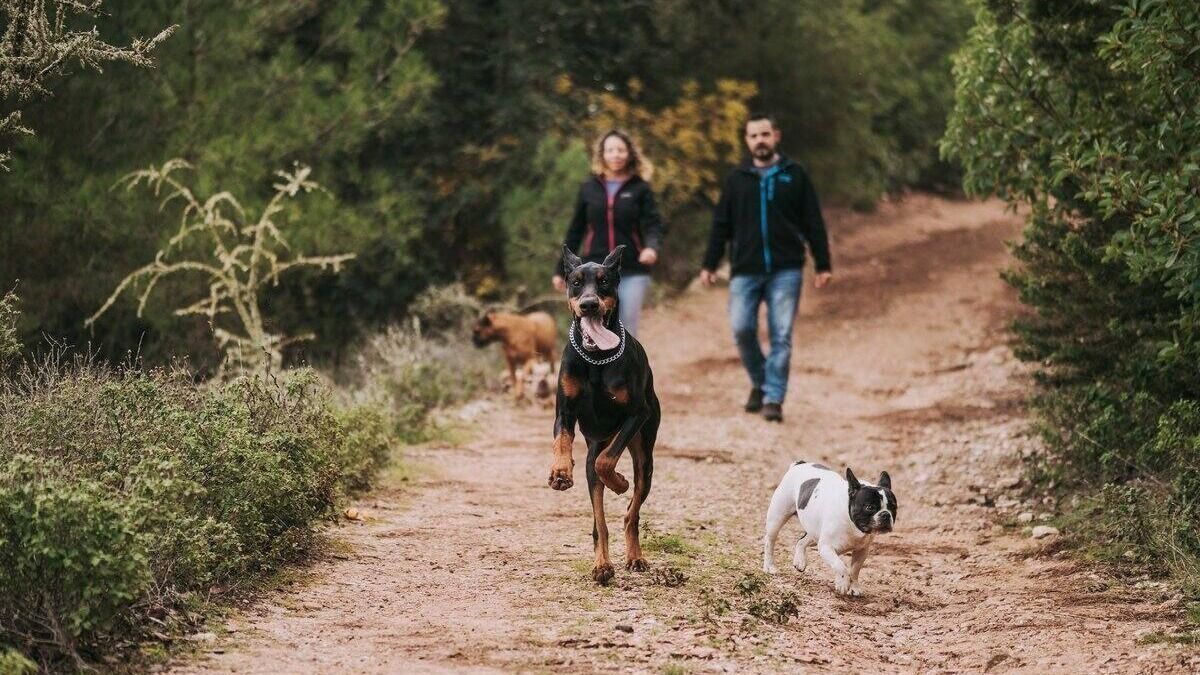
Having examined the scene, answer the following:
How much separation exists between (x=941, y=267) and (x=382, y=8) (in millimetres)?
10489

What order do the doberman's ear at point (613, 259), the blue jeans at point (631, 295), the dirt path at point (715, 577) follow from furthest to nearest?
the blue jeans at point (631, 295)
the doberman's ear at point (613, 259)
the dirt path at point (715, 577)

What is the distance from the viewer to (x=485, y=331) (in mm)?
13852

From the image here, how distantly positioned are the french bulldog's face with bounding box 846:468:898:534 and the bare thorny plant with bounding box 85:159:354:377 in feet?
19.3

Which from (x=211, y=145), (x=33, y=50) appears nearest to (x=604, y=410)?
(x=33, y=50)

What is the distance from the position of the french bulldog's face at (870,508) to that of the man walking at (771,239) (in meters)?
5.06

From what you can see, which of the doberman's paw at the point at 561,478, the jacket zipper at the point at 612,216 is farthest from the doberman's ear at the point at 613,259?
the jacket zipper at the point at 612,216

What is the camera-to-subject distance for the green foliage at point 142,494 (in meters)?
5.14

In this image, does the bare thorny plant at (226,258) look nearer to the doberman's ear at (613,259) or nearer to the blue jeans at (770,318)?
the blue jeans at (770,318)

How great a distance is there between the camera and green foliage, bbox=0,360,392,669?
514 centimetres

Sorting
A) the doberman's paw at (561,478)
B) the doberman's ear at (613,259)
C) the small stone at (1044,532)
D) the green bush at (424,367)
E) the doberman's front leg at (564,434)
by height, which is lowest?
the green bush at (424,367)

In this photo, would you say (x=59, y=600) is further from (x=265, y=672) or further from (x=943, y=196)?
(x=943, y=196)

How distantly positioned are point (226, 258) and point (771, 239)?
4598 mm

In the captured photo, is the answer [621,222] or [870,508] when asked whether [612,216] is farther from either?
[870,508]

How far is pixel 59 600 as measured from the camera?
5191 millimetres
